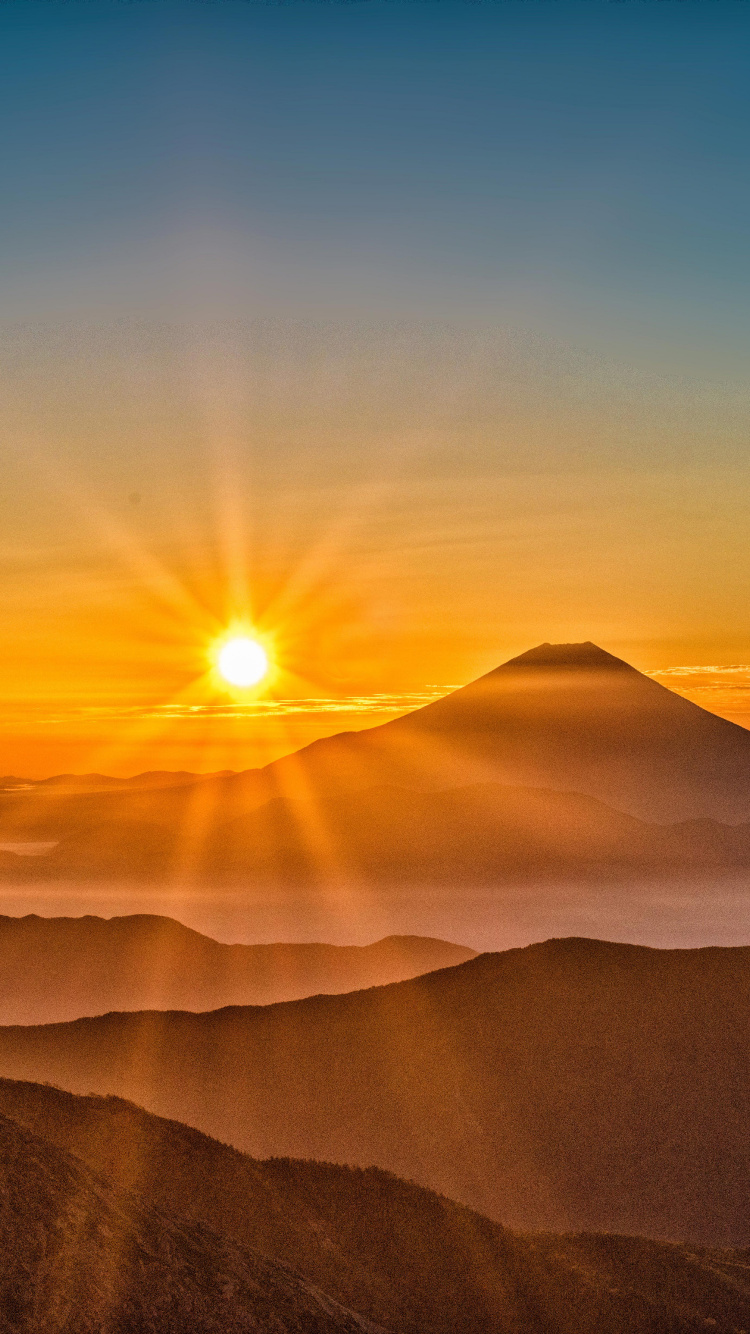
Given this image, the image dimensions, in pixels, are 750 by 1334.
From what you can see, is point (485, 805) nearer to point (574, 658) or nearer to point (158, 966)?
point (574, 658)

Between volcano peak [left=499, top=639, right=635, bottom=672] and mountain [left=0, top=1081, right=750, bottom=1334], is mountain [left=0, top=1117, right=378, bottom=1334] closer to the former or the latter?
mountain [left=0, top=1081, right=750, bottom=1334]

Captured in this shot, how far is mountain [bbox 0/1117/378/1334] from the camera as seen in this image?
14148 millimetres

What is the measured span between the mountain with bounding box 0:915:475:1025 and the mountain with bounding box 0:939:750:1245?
23682 mm

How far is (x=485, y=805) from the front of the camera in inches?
5458

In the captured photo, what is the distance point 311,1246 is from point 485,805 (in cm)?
11841

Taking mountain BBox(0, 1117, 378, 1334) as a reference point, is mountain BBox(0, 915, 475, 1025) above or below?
above

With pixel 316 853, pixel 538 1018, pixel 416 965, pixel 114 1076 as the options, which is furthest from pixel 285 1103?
pixel 316 853

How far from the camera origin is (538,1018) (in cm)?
4119

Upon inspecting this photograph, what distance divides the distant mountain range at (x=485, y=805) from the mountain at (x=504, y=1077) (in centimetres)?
8634

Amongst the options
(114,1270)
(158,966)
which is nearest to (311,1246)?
(114,1270)

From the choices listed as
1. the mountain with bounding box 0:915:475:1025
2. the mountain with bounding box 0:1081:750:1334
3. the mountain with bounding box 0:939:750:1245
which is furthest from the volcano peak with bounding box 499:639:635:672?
the mountain with bounding box 0:1081:750:1334

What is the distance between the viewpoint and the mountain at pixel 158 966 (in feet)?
225

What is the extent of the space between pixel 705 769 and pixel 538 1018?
99.0 metres

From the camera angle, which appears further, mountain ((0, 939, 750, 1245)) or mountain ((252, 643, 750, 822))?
mountain ((252, 643, 750, 822))
